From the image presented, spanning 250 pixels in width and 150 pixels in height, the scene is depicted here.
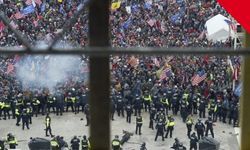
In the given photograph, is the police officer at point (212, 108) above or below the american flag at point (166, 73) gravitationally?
below

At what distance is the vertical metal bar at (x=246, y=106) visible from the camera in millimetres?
3691

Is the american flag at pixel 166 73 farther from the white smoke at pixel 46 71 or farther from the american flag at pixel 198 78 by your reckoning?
the white smoke at pixel 46 71

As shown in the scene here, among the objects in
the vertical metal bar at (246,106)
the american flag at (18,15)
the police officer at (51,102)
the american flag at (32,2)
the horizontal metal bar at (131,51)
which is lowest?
the police officer at (51,102)

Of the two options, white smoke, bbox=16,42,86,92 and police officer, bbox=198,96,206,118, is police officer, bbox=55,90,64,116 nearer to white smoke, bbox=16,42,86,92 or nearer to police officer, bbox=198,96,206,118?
white smoke, bbox=16,42,86,92

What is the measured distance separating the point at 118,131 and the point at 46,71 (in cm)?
427

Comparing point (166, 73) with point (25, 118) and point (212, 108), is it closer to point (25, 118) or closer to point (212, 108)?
point (212, 108)

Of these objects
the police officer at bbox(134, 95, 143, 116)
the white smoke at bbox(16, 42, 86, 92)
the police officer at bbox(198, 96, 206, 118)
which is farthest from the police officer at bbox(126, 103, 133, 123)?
the white smoke at bbox(16, 42, 86, 92)

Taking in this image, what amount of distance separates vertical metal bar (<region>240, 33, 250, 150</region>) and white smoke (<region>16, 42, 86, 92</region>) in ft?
57.5

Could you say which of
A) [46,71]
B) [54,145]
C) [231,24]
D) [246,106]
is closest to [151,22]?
[231,24]

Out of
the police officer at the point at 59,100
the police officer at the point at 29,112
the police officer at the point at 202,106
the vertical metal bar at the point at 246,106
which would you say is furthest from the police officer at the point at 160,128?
the vertical metal bar at the point at 246,106

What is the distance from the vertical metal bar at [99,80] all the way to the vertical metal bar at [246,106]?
0.92 m

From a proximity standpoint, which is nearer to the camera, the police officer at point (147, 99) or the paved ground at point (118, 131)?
the paved ground at point (118, 131)

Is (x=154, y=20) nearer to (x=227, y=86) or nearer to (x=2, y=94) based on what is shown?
(x=227, y=86)

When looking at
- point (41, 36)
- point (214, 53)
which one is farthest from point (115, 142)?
point (214, 53)
